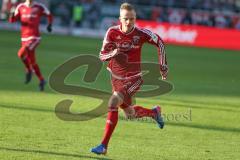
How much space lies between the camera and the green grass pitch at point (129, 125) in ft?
34.7

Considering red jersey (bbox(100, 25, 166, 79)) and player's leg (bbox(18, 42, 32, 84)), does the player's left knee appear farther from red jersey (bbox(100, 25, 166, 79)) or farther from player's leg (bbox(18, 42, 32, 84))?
player's leg (bbox(18, 42, 32, 84))

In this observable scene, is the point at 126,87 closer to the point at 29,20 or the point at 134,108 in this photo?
the point at 134,108

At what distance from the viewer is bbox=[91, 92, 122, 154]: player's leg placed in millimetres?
10234

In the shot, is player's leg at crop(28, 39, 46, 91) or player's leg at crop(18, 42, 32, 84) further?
player's leg at crop(18, 42, 32, 84)

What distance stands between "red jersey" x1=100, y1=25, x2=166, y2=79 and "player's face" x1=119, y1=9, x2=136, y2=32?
12 cm

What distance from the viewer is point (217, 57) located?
109ft

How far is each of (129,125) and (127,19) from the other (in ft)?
10.9

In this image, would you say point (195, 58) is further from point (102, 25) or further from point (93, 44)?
point (102, 25)

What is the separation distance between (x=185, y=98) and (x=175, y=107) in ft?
6.61

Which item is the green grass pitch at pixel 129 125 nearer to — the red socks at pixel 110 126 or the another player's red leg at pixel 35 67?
the red socks at pixel 110 126

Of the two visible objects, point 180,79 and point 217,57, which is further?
point 217,57

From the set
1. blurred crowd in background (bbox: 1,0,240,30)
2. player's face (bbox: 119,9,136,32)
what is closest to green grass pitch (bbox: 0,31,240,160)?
player's face (bbox: 119,9,136,32)

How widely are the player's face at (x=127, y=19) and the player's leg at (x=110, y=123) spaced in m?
1.00

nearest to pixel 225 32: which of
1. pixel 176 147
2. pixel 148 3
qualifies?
pixel 148 3
